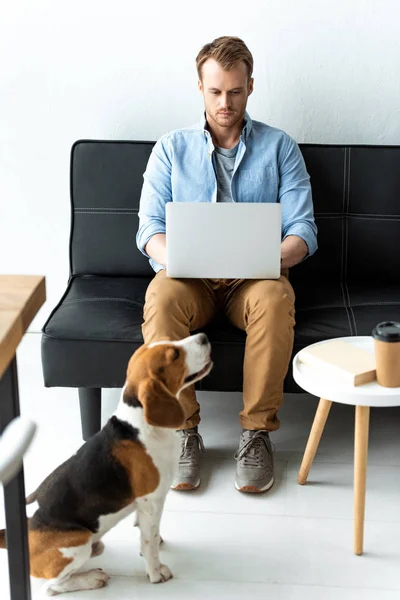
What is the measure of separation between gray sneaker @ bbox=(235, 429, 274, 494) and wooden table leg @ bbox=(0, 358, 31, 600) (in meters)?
0.82

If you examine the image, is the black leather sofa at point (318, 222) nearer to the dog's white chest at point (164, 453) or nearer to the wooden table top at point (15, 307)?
the dog's white chest at point (164, 453)

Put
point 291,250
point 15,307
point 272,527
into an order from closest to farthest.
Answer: point 15,307 < point 272,527 < point 291,250

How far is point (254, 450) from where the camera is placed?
2158mm

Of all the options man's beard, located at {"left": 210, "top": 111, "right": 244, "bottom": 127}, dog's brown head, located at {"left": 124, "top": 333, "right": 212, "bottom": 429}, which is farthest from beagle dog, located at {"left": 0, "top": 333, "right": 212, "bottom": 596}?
man's beard, located at {"left": 210, "top": 111, "right": 244, "bottom": 127}

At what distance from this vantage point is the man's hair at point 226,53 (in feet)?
7.66

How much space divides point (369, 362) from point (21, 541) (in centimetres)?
87

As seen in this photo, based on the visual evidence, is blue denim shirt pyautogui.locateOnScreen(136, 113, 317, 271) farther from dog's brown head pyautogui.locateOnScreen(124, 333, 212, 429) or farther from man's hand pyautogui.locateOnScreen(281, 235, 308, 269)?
dog's brown head pyautogui.locateOnScreen(124, 333, 212, 429)

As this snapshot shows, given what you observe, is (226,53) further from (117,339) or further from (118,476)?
(118,476)

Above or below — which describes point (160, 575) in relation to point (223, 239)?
below

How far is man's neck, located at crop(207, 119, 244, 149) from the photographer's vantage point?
2.46m

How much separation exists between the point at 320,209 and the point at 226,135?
41 cm

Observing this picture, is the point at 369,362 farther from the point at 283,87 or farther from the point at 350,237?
the point at 283,87

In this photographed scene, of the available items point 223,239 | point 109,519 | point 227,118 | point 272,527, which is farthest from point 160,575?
point 227,118

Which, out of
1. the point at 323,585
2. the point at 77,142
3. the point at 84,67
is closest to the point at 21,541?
the point at 323,585
